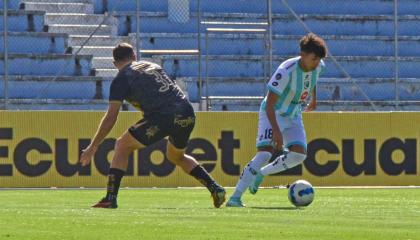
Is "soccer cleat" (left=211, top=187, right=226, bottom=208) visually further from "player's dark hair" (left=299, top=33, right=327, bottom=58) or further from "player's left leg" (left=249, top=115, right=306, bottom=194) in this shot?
"player's dark hair" (left=299, top=33, right=327, bottom=58)

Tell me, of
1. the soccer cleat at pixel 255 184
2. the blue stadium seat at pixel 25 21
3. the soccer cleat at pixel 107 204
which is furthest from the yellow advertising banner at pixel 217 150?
the soccer cleat at pixel 107 204

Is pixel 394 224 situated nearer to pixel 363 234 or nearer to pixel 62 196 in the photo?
pixel 363 234

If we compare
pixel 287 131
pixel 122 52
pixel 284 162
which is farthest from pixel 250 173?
pixel 122 52

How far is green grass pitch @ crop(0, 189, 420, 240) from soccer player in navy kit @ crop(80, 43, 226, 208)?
0.36 metres

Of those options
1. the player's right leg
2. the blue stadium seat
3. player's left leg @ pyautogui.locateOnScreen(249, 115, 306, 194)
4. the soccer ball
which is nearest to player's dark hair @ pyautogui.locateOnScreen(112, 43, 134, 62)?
the player's right leg

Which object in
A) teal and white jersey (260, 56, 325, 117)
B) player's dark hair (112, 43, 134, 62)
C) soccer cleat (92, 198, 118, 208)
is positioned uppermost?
player's dark hair (112, 43, 134, 62)

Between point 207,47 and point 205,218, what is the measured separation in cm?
1242

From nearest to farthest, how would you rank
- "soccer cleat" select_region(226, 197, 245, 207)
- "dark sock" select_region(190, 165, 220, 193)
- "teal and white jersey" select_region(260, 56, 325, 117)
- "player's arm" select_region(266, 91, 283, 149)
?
"player's arm" select_region(266, 91, 283, 149) < "dark sock" select_region(190, 165, 220, 193) < "soccer cleat" select_region(226, 197, 245, 207) < "teal and white jersey" select_region(260, 56, 325, 117)

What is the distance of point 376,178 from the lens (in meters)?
22.2

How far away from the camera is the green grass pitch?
32.1 ft

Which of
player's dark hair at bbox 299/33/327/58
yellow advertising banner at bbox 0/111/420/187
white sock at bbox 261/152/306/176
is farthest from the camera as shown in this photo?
yellow advertising banner at bbox 0/111/420/187

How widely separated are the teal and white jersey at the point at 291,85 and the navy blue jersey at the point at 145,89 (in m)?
1.11

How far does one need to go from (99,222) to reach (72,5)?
16798 mm

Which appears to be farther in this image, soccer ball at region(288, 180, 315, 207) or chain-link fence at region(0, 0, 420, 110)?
chain-link fence at region(0, 0, 420, 110)
